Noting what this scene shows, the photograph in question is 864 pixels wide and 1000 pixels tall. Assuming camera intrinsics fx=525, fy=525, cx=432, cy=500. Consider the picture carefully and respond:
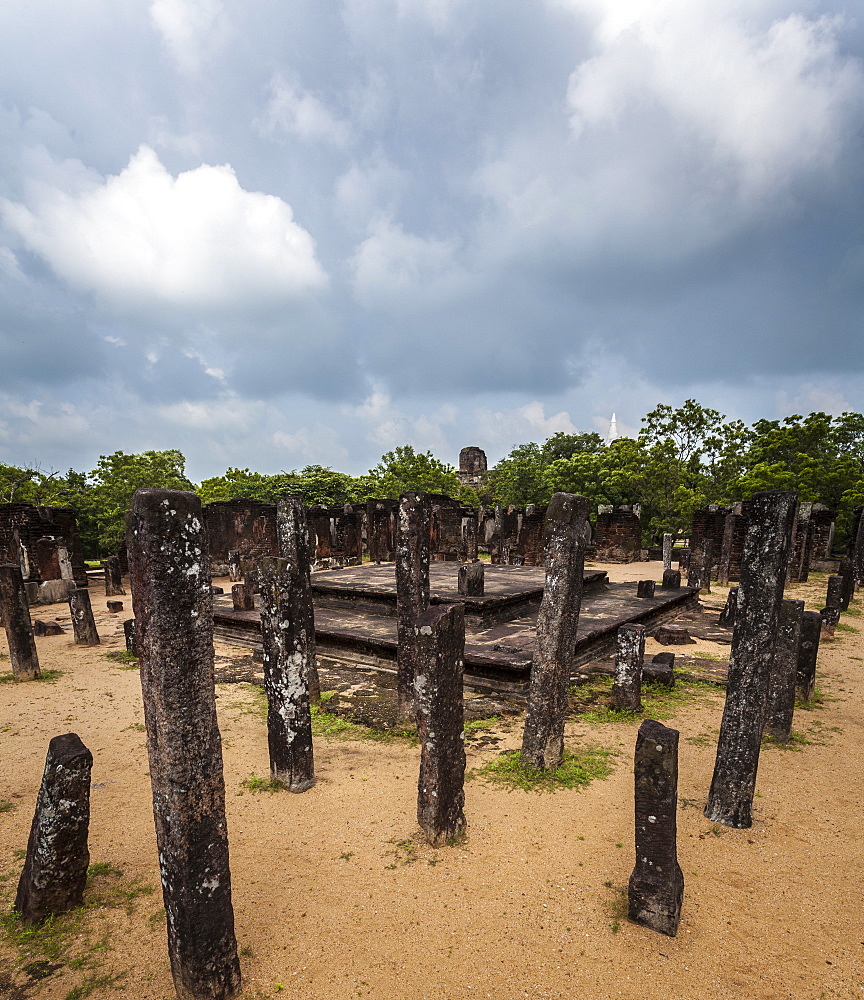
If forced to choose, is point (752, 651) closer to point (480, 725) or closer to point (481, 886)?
point (481, 886)

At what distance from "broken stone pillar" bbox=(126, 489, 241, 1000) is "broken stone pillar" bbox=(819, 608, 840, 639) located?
10.9 m

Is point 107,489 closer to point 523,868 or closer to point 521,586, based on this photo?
point 521,586

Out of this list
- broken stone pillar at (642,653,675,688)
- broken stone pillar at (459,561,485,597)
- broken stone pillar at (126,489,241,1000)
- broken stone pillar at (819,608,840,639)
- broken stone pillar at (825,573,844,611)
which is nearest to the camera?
broken stone pillar at (126,489,241,1000)

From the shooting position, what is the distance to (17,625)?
7730mm

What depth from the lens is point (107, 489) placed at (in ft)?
69.1

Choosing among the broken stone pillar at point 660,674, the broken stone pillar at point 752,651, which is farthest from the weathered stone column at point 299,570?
the broken stone pillar at point 660,674

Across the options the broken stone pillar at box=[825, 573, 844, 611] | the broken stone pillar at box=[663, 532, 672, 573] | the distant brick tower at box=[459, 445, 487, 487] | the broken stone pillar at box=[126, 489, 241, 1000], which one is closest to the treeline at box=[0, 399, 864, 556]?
the broken stone pillar at box=[663, 532, 672, 573]

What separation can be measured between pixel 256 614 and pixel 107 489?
15175 millimetres

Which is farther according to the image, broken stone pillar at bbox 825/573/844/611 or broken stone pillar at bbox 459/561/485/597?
Result: broken stone pillar at bbox 825/573/844/611

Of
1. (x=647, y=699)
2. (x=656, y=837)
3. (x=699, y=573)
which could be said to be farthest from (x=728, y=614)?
(x=656, y=837)

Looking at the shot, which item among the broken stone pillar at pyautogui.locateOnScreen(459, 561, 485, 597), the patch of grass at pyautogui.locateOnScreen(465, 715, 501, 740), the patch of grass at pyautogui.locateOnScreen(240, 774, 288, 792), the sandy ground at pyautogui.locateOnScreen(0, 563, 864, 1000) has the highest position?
the broken stone pillar at pyautogui.locateOnScreen(459, 561, 485, 597)

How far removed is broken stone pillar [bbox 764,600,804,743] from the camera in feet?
17.9

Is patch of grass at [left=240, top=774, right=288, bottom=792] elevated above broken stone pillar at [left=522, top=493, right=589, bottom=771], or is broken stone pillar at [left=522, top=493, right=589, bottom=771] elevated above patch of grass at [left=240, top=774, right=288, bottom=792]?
broken stone pillar at [left=522, top=493, right=589, bottom=771]

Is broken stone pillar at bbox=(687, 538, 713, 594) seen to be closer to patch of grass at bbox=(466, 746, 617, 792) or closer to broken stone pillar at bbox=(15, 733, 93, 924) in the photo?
patch of grass at bbox=(466, 746, 617, 792)
